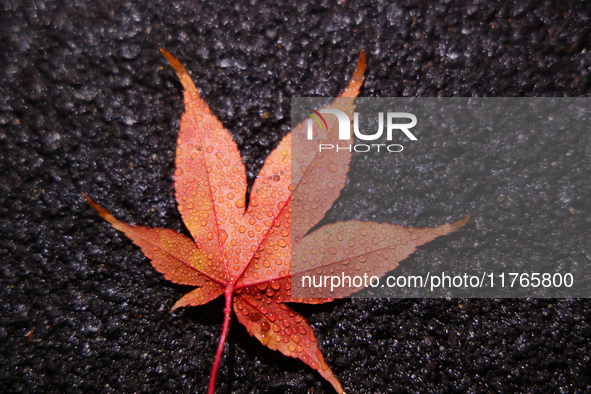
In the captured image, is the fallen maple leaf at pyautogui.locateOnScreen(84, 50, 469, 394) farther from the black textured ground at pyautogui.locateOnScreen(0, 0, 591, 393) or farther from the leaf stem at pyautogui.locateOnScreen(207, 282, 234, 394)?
the black textured ground at pyautogui.locateOnScreen(0, 0, 591, 393)

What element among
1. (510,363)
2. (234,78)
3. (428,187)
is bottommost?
(510,363)

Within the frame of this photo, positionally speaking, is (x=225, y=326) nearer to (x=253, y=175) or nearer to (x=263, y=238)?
(x=263, y=238)

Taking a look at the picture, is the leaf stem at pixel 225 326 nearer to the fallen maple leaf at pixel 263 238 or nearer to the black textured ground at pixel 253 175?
the fallen maple leaf at pixel 263 238

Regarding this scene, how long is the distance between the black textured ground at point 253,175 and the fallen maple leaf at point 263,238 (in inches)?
7.8

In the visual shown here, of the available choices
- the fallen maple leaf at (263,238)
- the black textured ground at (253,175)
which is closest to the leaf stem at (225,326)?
the fallen maple leaf at (263,238)

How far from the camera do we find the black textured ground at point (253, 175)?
1.19 meters

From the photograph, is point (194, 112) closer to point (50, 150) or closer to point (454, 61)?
point (50, 150)

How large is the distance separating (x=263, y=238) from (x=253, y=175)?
1.03ft

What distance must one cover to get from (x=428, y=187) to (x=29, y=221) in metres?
1.44

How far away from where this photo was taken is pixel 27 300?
121cm

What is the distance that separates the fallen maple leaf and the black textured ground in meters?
0.20

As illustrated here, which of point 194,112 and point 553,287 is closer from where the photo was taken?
point 194,112

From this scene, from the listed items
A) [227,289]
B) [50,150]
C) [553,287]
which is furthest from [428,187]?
[50,150]

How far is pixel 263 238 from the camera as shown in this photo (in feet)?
3.37
